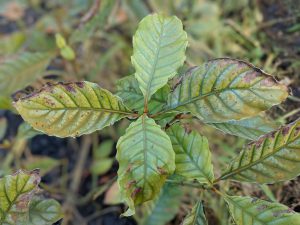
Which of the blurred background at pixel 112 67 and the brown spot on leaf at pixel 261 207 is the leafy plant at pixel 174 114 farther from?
the blurred background at pixel 112 67

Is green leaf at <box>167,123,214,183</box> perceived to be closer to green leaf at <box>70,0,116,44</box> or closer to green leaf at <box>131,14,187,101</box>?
green leaf at <box>131,14,187,101</box>

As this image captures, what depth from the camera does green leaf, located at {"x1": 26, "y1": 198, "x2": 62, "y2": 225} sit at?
921 mm

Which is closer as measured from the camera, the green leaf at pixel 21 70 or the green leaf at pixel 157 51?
the green leaf at pixel 157 51

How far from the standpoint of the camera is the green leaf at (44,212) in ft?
3.02

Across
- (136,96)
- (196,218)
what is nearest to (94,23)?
(136,96)

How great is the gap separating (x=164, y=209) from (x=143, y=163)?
52cm

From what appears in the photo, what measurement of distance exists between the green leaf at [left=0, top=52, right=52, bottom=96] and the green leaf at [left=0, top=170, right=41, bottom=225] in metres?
0.54

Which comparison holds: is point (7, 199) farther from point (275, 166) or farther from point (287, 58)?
point (287, 58)

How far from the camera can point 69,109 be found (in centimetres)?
81

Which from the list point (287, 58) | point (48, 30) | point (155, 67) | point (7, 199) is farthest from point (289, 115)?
point (48, 30)

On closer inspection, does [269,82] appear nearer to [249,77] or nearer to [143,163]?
[249,77]

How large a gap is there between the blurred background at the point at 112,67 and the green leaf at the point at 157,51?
367 millimetres

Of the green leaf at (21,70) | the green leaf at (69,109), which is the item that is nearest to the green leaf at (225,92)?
the green leaf at (69,109)

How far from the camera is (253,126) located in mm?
935
